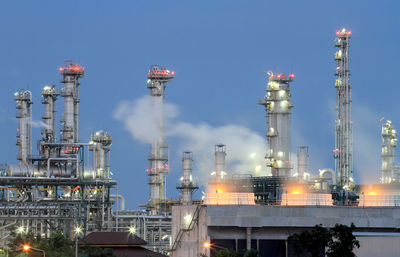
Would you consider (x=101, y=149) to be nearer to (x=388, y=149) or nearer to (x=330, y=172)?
(x=330, y=172)

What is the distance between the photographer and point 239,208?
68.5 meters

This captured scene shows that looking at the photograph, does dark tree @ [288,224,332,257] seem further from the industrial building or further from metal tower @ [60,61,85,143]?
metal tower @ [60,61,85,143]

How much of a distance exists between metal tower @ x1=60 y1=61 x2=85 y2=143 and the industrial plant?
0.34 feet

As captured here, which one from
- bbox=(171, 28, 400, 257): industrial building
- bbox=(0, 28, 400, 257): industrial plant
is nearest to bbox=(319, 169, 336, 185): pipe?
bbox=(0, 28, 400, 257): industrial plant

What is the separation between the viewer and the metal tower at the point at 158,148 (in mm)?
106500

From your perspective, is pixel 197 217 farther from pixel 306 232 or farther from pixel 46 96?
pixel 46 96

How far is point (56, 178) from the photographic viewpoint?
87.4 meters

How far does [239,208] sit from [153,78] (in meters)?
43.0

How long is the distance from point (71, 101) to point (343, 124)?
93.3ft

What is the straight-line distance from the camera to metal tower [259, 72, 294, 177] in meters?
102

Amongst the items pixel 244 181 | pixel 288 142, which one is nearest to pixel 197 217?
pixel 244 181

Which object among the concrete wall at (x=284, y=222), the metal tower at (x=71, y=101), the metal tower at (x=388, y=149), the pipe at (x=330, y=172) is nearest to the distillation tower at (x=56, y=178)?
the metal tower at (x=71, y=101)

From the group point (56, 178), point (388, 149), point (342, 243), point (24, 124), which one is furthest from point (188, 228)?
point (388, 149)

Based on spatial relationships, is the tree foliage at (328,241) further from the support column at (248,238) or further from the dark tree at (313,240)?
the support column at (248,238)
